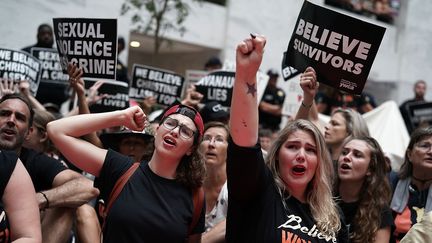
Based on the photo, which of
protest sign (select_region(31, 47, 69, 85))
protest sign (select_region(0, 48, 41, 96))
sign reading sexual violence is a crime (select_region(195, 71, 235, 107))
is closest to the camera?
protest sign (select_region(0, 48, 41, 96))

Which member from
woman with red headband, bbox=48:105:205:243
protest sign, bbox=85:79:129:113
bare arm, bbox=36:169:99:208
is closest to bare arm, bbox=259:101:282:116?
protest sign, bbox=85:79:129:113

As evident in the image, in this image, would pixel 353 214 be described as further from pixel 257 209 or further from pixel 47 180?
pixel 47 180

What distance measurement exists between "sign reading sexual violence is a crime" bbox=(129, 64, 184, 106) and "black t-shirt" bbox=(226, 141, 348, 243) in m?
4.58

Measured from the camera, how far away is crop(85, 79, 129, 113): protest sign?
21.3ft

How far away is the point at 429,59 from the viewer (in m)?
18.0

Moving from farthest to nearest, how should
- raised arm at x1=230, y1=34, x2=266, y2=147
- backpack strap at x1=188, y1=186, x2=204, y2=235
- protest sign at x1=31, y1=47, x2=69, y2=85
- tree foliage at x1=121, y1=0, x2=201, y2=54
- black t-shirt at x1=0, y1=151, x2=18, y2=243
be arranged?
1. tree foliage at x1=121, y1=0, x2=201, y2=54
2. protest sign at x1=31, y1=47, x2=69, y2=85
3. backpack strap at x1=188, y1=186, x2=204, y2=235
4. black t-shirt at x1=0, y1=151, x2=18, y2=243
5. raised arm at x1=230, y1=34, x2=266, y2=147

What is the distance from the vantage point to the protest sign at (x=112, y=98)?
6504 mm

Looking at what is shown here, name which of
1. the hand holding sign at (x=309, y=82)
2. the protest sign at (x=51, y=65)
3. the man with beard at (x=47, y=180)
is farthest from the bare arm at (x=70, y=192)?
the protest sign at (x=51, y=65)

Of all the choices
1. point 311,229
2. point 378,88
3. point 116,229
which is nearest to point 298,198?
point 311,229

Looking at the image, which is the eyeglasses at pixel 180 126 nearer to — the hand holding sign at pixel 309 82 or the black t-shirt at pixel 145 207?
the black t-shirt at pixel 145 207

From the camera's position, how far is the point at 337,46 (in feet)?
14.8

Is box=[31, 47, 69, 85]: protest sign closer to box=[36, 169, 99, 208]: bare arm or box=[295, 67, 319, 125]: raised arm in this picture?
box=[36, 169, 99, 208]: bare arm

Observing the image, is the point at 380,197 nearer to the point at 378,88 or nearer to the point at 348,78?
the point at 348,78

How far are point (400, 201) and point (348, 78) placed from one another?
3.58 feet
